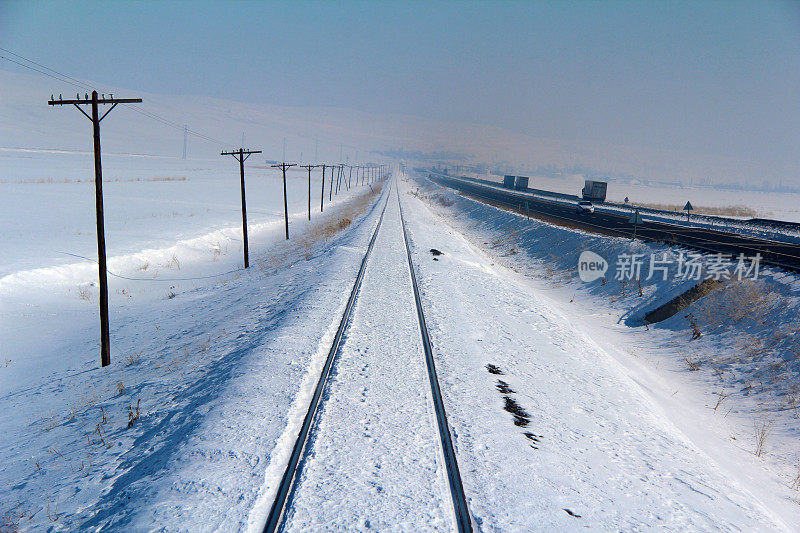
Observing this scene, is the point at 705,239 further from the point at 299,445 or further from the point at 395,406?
the point at 299,445

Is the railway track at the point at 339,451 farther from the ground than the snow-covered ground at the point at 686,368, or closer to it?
farther from the ground

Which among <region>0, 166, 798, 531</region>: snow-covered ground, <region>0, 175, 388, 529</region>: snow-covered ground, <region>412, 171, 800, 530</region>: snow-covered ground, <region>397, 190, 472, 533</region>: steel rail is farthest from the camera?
<region>412, 171, 800, 530</region>: snow-covered ground

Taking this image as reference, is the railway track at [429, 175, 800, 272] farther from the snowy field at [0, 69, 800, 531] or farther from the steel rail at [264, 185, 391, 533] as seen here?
the steel rail at [264, 185, 391, 533]

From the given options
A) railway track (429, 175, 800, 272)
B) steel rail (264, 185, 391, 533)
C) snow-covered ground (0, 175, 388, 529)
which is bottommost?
snow-covered ground (0, 175, 388, 529)

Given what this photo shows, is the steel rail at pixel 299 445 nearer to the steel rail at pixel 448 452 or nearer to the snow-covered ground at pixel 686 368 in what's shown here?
the steel rail at pixel 448 452

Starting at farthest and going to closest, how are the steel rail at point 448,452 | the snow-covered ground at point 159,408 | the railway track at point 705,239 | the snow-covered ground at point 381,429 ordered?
the railway track at point 705,239, the snow-covered ground at point 159,408, the snow-covered ground at point 381,429, the steel rail at point 448,452

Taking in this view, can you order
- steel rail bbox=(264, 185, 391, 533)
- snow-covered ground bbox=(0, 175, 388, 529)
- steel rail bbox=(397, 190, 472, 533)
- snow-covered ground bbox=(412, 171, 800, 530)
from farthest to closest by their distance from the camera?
snow-covered ground bbox=(412, 171, 800, 530) < snow-covered ground bbox=(0, 175, 388, 529) < steel rail bbox=(397, 190, 472, 533) < steel rail bbox=(264, 185, 391, 533)

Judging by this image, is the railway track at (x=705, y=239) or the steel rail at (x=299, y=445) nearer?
the steel rail at (x=299, y=445)

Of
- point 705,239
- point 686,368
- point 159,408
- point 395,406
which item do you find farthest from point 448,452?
point 705,239

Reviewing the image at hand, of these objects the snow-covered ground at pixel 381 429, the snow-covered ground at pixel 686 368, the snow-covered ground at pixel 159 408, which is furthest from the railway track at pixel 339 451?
the snow-covered ground at pixel 686 368

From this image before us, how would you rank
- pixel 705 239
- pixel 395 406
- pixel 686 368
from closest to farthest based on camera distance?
pixel 395 406 < pixel 686 368 < pixel 705 239

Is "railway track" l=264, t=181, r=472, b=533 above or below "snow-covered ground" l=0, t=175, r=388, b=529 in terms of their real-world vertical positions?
above

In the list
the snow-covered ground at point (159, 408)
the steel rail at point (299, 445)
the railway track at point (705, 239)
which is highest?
the railway track at point (705, 239)

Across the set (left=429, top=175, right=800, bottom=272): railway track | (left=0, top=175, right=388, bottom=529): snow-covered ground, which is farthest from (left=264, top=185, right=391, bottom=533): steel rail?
(left=429, top=175, right=800, bottom=272): railway track
